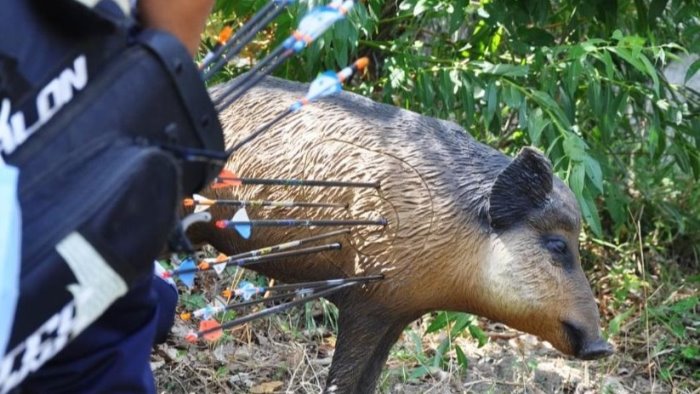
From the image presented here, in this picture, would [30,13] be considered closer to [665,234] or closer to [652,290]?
[652,290]

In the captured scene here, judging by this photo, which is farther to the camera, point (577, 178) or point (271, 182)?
point (577, 178)

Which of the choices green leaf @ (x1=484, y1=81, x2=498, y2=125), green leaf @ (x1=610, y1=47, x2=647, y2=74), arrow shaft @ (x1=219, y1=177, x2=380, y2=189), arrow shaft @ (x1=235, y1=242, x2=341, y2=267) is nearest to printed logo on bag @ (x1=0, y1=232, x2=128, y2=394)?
arrow shaft @ (x1=219, y1=177, x2=380, y2=189)

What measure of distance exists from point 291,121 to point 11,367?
191 cm

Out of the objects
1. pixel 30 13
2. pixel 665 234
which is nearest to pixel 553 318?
pixel 30 13

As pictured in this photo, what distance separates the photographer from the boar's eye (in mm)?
2758

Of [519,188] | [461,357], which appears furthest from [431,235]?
[461,357]

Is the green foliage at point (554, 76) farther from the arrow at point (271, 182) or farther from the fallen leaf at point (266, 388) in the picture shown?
the fallen leaf at point (266, 388)

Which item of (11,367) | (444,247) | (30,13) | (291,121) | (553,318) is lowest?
(553,318)

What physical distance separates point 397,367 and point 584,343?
1.26 m

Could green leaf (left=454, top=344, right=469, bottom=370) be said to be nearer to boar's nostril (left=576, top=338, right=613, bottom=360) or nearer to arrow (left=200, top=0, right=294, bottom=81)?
boar's nostril (left=576, top=338, right=613, bottom=360)

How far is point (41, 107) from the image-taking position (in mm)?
1166

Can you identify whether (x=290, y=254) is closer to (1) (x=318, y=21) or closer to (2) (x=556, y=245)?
(2) (x=556, y=245)

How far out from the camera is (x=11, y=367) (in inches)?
42.7

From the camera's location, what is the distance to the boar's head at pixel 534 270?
272cm
